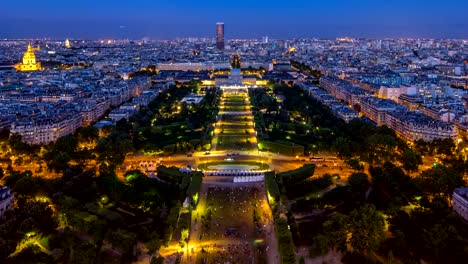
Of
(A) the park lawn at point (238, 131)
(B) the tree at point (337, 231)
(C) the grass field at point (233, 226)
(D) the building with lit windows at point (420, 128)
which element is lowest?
(C) the grass field at point (233, 226)

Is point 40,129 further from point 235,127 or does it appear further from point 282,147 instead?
point 282,147

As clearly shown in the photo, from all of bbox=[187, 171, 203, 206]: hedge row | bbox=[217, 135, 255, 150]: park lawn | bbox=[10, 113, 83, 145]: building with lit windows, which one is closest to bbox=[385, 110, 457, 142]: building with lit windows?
bbox=[217, 135, 255, 150]: park lawn

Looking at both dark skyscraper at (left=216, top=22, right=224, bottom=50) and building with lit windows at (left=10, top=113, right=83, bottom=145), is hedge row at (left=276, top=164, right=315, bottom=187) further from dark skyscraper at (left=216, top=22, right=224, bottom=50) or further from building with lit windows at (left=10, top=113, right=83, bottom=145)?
dark skyscraper at (left=216, top=22, right=224, bottom=50)

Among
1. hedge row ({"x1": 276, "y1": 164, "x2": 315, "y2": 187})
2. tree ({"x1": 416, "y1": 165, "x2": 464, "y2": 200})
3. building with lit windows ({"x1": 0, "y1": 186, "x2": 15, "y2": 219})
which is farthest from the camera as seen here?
hedge row ({"x1": 276, "y1": 164, "x2": 315, "y2": 187})

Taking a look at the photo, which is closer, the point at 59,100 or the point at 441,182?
the point at 441,182

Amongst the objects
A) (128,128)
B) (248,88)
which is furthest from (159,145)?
(248,88)

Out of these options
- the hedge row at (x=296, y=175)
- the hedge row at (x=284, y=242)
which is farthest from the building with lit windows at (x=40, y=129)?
the hedge row at (x=284, y=242)

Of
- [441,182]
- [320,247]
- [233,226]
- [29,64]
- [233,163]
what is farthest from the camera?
[29,64]

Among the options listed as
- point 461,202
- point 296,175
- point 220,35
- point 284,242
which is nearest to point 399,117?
point 296,175

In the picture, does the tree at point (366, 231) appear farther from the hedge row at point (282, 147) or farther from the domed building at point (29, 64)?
the domed building at point (29, 64)
